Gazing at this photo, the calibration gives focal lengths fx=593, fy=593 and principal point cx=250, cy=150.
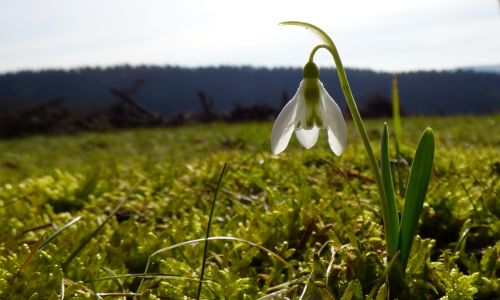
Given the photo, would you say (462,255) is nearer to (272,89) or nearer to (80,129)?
(80,129)

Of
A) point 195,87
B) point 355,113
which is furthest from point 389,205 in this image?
point 195,87

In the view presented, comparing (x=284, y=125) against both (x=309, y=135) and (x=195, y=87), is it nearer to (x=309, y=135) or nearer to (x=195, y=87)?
(x=309, y=135)

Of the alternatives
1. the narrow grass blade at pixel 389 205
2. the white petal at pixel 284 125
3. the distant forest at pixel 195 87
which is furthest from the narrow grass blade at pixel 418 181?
the distant forest at pixel 195 87

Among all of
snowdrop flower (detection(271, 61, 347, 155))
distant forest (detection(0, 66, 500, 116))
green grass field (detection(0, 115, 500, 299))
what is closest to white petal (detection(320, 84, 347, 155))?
snowdrop flower (detection(271, 61, 347, 155))

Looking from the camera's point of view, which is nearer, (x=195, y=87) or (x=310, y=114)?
(x=310, y=114)

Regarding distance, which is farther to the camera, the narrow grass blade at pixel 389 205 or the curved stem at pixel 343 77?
the narrow grass blade at pixel 389 205

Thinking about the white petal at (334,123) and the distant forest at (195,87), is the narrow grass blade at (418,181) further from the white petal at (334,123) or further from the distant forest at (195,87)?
the distant forest at (195,87)
